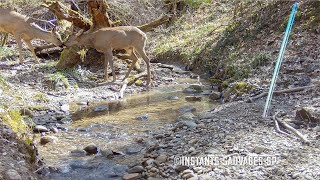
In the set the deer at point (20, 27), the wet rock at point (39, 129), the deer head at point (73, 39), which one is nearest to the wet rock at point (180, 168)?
the wet rock at point (39, 129)

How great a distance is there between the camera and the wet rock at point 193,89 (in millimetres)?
10742

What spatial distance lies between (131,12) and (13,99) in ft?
27.2

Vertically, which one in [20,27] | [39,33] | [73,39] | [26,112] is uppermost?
[20,27]

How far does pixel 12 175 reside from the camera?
4.46 metres

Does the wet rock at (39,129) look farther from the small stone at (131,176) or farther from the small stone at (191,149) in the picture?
the small stone at (191,149)

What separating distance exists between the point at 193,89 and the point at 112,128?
3.83 m

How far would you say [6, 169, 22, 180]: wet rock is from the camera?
441 cm

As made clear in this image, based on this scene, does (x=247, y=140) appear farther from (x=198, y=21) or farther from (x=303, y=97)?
(x=198, y=21)

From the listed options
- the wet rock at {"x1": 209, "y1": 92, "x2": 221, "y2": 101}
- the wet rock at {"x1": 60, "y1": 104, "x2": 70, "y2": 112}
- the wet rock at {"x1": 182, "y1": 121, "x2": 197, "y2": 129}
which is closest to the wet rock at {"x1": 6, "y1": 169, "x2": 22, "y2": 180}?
the wet rock at {"x1": 182, "y1": 121, "x2": 197, "y2": 129}

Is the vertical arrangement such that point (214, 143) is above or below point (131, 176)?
above

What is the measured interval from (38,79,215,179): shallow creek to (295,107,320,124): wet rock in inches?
99.2

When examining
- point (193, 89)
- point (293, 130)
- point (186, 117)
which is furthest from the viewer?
point (193, 89)

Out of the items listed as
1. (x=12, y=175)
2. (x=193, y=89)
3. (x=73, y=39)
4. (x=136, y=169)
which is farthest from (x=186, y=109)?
(x=12, y=175)

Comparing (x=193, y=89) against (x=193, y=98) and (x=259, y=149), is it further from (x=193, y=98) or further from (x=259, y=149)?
(x=259, y=149)
